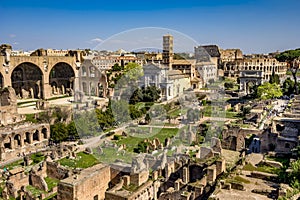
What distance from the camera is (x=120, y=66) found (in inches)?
2505

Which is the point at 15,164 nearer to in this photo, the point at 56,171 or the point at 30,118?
the point at 56,171

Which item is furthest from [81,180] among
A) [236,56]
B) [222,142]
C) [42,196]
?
[236,56]

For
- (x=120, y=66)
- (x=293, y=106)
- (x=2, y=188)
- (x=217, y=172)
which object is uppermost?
(x=120, y=66)

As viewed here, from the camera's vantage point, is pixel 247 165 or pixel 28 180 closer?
pixel 247 165

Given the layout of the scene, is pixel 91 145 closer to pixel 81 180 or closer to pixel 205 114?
pixel 81 180

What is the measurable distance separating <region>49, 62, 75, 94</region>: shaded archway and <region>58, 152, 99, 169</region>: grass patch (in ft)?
102

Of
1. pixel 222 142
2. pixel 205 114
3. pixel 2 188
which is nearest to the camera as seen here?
pixel 2 188

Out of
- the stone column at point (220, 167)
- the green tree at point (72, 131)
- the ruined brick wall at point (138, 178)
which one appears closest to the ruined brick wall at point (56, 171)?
the ruined brick wall at point (138, 178)

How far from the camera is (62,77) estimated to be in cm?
5275

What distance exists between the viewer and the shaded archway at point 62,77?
51.5 metres

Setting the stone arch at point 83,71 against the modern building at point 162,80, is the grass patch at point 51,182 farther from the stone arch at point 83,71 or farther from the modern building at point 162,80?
the stone arch at point 83,71

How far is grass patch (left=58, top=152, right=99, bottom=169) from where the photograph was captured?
2027 cm

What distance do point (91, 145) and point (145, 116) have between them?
974 centimetres

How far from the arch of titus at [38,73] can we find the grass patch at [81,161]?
80.0ft
